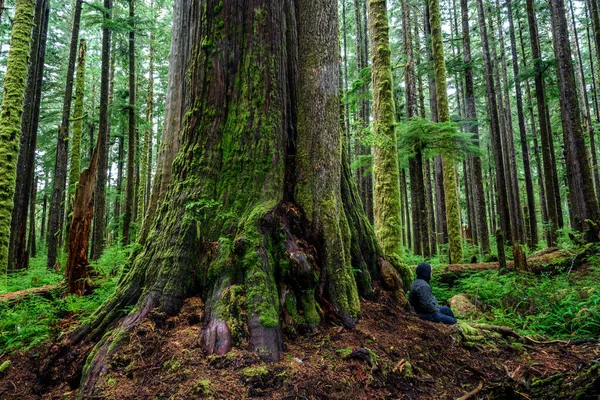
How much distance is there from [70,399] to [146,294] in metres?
1.00

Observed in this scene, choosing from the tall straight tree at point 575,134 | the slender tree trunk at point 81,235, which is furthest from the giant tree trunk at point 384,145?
the slender tree trunk at point 81,235

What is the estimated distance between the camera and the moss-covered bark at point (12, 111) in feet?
25.4

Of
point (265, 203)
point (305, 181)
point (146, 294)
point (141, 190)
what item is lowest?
point (146, 294)

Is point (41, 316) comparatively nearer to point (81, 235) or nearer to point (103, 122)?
point (81, 235)

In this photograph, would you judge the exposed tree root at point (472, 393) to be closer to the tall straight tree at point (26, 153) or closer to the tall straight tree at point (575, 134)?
the tall straight tree at point (575, 134)

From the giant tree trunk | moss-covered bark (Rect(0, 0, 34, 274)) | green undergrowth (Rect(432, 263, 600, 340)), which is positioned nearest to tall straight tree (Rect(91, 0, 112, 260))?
moss-covered bark (Rect(0, 0, 34, 274))

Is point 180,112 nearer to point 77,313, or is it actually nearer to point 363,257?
point 77,313

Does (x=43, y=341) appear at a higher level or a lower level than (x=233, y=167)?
lower

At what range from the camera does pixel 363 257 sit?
4.84 metres

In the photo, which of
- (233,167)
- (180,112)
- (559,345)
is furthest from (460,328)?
(180,112)

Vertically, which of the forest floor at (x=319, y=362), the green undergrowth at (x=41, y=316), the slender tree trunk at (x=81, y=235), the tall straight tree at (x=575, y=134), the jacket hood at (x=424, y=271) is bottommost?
the forest floor at (x=319, y=362)

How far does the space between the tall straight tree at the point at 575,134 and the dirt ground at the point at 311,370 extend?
8.07 m

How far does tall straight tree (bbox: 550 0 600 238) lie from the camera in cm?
983

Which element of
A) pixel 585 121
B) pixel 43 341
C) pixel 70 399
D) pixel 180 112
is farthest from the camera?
pixel 585 121
